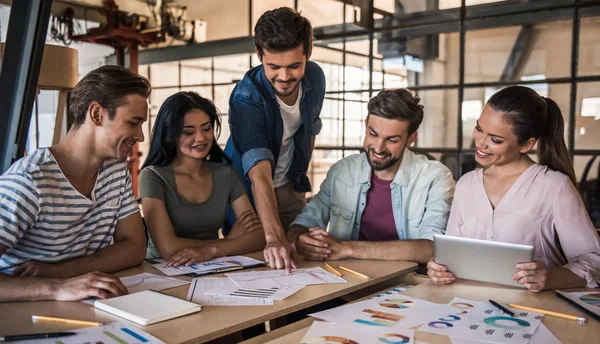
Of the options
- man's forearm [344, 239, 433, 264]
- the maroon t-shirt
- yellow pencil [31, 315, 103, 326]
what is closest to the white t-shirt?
the maroon t-shirt

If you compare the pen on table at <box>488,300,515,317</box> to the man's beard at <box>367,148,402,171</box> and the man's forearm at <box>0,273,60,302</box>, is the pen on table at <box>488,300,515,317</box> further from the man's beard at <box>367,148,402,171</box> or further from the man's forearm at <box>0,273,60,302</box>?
the man's forearm at <box>0,273,60,302</box>

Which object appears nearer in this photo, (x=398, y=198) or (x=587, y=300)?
(x=587, y=300)

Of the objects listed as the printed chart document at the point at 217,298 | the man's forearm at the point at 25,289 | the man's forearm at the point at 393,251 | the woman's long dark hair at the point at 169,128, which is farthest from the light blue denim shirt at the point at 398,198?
the man's forearm at the point at 25,289

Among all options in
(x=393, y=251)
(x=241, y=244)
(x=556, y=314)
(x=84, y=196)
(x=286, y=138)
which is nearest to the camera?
(x=556, y=314)

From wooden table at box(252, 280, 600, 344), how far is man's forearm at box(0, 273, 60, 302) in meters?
0.60

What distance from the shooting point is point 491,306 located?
157 cm

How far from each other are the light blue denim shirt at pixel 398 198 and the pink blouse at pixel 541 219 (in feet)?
0.88

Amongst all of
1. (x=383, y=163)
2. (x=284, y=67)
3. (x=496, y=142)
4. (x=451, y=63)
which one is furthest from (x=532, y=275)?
(x=451, y=63)

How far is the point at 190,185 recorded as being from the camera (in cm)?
246

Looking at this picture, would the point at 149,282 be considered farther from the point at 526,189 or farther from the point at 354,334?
the point at 526,189

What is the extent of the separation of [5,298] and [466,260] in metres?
1.34

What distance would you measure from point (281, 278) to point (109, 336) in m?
0.68

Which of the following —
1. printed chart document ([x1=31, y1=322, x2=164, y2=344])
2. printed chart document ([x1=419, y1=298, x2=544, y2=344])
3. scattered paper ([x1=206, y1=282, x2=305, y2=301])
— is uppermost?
printed chart document ([x1=31, y1=322, x2=164, y2=344])

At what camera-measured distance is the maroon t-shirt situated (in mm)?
2471
